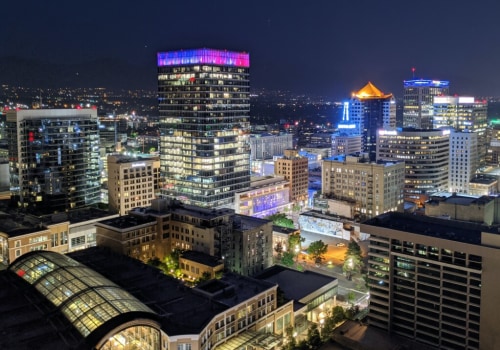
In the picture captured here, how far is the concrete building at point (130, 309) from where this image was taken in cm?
3744

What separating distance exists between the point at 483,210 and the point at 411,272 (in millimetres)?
27144

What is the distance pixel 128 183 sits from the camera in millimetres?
88562

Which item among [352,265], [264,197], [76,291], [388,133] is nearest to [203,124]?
[264,197]

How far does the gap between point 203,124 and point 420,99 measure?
111 metres

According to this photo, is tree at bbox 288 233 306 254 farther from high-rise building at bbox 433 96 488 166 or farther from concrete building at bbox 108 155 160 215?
high-rise building at bbox 433 96 488 166

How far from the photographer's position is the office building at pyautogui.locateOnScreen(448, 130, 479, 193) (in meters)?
119

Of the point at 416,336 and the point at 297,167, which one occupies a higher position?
the point at 297,167

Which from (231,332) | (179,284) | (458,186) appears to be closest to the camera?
(231,332)

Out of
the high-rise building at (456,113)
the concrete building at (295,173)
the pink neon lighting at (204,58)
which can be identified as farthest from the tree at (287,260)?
the high-rise building at (456,113)

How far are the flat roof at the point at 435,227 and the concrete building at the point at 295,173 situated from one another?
5605 cm

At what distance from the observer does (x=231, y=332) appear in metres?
44.3

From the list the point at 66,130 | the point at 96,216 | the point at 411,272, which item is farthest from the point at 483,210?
the point at 66,130

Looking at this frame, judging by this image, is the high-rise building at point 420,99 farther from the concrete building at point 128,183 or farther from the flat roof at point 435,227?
the flat roof at point 435,227

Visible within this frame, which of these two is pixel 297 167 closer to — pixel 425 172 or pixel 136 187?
pixel 425 172
